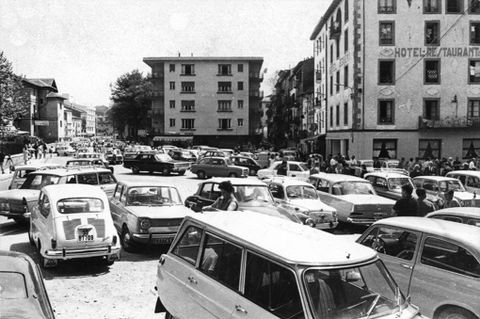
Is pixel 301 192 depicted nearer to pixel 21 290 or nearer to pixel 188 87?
pixel 21 290

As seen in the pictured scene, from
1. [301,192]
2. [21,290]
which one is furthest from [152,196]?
[21,290]

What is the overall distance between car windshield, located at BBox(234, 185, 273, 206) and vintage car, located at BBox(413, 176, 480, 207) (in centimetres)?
590

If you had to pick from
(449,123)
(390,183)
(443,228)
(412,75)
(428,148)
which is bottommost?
(390,183)

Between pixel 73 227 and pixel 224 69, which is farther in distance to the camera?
pixel 224 69

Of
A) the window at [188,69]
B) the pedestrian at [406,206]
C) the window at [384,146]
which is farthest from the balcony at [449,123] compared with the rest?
the window at [188,69]

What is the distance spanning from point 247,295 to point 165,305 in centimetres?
191

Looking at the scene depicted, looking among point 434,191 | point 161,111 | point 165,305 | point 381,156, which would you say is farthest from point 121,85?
point 165,305

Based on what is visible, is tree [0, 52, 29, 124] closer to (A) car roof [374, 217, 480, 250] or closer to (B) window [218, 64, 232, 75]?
(A) car roof [374, 217, 480, 250]

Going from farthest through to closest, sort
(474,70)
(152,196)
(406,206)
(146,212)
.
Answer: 1. (474,70)
2. (152,196)
3. (146,212)
4. (406,206)

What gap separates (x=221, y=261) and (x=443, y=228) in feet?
10.6

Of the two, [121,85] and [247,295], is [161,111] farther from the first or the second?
[247,295]

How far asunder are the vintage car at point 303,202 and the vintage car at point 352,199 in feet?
1.97

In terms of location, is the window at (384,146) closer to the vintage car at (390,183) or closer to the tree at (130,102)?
the vintage car at (390,183)

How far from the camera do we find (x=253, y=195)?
13.2m
